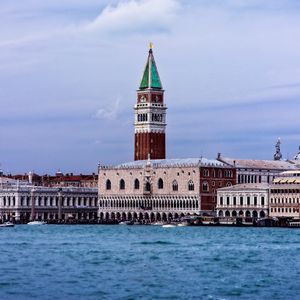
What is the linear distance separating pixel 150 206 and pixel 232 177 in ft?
32.9

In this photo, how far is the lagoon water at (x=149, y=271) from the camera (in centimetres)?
4238

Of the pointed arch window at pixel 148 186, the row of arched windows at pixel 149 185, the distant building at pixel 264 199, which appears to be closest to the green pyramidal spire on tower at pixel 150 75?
the row of arched windows at pixel 149 185

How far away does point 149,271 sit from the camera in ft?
164

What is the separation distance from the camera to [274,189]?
124 meters

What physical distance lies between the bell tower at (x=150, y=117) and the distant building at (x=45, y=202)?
9358 millimetres

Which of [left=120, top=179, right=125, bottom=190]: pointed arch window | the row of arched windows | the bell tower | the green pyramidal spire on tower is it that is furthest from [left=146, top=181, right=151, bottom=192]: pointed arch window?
the green pyramidal spire on tower

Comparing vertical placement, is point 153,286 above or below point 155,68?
below

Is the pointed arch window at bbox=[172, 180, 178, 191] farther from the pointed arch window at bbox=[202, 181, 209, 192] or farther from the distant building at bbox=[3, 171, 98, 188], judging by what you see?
the distant building at bbox=[3, 171, 98, 188]

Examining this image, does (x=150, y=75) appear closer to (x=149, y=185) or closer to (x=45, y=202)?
(x=149, y=185)

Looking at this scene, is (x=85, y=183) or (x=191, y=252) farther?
(x=85, y=183)

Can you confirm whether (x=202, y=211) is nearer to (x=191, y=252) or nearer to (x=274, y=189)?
(x=274, y=189)

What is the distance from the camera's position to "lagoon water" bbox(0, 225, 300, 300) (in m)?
42.4

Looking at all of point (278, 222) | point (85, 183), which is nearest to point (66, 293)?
point (278, 222)

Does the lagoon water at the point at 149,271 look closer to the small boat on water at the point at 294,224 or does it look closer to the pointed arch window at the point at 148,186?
the small boat on water at the point at 294,224
